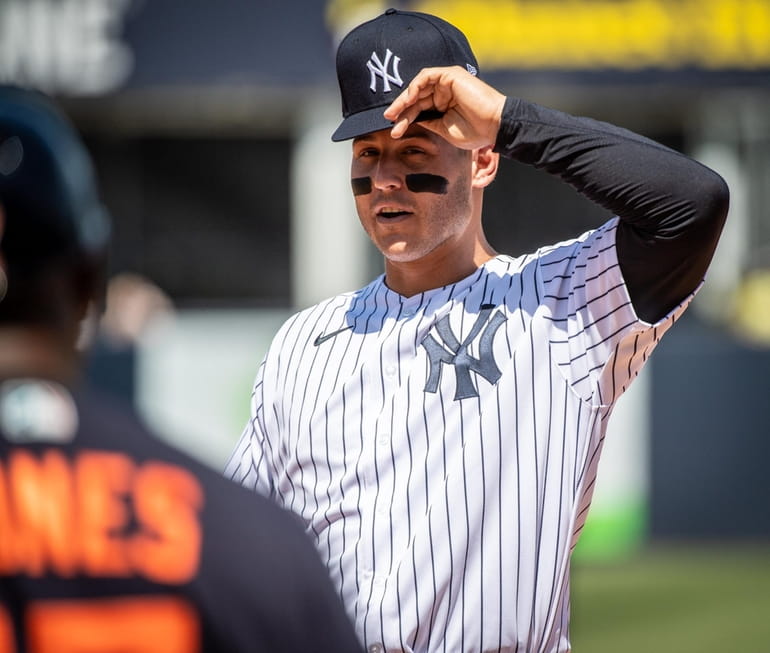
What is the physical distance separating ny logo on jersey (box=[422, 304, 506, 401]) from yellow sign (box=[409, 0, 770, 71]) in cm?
960

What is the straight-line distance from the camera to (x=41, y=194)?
150cm

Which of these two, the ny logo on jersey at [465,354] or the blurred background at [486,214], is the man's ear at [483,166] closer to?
the ny logo on jersey at [465,354]

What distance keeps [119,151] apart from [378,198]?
39.4 ft

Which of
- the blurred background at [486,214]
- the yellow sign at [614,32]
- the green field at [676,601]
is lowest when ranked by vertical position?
the green field at [676,601]

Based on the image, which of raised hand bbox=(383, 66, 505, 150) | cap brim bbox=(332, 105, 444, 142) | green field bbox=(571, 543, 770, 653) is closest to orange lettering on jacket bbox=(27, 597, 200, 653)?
raised hand bbox=(383, 66, 505, 150)

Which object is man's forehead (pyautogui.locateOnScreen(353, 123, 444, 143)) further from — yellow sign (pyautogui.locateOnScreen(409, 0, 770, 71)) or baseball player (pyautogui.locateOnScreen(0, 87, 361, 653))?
yellow sign (pyautogui.locateOnScreen(409, 0, 770, 71))

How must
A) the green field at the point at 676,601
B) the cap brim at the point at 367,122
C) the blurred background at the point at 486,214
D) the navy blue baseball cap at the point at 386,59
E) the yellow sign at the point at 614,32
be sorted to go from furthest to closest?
the yellow sign at the point at 614,32, the blurred background at the point at 486,214, the green field at the point at 676,601, the navy blue baseball cap at the point at 386,59, the cap brim at the point at 367,122

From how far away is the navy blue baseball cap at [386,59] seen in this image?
284 centimetres

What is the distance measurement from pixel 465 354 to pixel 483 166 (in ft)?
1.58

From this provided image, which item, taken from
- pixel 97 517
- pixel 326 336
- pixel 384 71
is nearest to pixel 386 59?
pixel 384 71

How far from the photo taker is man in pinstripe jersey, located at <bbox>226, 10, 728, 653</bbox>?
256cm

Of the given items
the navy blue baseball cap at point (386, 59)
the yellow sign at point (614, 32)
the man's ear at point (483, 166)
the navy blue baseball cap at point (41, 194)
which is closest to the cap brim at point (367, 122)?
the navy blue baseball cap at point (386, 59)

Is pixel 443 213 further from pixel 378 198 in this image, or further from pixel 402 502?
Result: pixel 402 502

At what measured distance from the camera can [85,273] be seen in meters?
1.52
